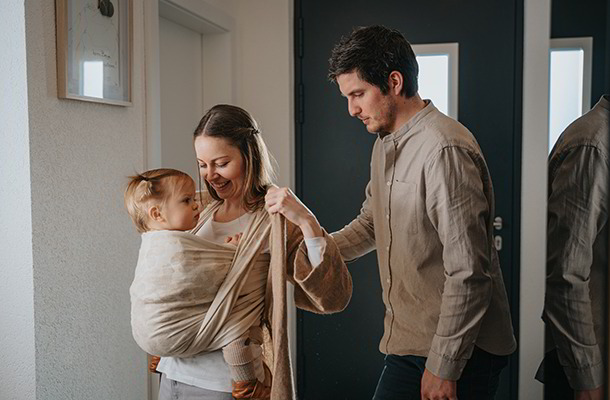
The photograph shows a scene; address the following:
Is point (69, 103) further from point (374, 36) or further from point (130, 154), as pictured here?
point (374, 36)

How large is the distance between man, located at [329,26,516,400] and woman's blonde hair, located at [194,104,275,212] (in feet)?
0.86

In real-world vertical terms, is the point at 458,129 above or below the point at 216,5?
below

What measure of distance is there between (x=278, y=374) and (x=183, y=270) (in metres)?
0.24

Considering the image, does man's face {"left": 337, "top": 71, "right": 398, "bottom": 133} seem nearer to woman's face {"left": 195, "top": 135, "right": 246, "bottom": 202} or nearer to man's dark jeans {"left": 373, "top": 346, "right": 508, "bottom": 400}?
woman's face {"left": 195, "top": 135, "right": 246, "bottom": 202}

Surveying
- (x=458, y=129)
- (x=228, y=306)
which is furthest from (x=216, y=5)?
(x=228, y=306)

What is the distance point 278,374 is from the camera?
1.05 metres

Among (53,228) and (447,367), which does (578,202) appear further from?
(53,228)

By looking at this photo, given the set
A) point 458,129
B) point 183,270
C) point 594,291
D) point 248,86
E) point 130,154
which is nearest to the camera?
point 594,291

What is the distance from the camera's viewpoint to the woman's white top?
40.9 inches

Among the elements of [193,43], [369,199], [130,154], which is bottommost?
[369,199]

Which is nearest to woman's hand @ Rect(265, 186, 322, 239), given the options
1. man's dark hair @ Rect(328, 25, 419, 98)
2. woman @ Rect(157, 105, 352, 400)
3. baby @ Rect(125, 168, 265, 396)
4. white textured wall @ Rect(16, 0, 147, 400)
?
woman @ Rect(157, 105, 352, 400)

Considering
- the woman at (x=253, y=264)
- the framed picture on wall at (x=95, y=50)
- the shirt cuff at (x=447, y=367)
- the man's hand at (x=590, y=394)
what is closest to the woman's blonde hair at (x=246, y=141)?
the woman at (x=253, y=264)

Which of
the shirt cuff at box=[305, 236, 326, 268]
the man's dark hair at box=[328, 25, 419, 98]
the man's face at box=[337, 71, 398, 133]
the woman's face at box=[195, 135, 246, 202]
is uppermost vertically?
the man's dark hair at box=[328, 25, 419, 98]

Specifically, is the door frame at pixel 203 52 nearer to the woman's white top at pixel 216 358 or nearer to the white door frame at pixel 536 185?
the woman's white top at pixel 216 358
